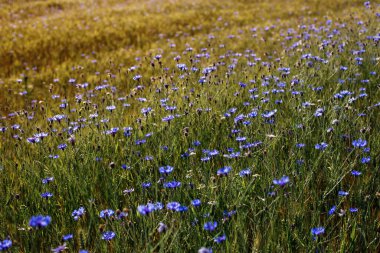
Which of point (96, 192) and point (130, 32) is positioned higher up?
point (130, 32)

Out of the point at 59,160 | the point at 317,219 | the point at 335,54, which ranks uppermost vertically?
the point at 335,54

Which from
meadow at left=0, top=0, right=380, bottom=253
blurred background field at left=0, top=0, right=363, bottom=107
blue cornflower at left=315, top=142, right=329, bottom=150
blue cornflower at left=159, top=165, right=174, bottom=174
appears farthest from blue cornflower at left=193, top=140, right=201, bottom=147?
blurred background field at left=0, top=0, right=363, bottom=107

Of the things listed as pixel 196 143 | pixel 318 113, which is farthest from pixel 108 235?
pixel 318 113

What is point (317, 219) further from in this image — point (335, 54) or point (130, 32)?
point (130, 32)

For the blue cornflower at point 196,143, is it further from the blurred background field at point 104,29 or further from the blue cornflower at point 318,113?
the blurred background field at point 104,29

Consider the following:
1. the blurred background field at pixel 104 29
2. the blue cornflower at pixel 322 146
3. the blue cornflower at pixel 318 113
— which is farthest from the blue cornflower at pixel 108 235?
the blurred background field at pixel 104 29

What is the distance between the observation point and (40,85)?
20.6 ft

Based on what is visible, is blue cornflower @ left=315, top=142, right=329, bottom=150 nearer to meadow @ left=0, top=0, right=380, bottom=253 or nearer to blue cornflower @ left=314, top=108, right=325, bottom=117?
meadow @ left=0, top=0, right=380, bottom=253

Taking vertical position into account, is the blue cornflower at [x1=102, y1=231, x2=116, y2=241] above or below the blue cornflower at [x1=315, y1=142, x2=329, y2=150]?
below

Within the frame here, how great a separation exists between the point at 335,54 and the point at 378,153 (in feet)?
7.70

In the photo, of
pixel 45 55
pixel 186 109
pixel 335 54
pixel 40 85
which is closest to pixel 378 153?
pixel 186 109

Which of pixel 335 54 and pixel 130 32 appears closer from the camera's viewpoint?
Answer: pixel 335 54

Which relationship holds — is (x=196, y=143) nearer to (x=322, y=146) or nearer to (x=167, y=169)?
(x=167, y=169)

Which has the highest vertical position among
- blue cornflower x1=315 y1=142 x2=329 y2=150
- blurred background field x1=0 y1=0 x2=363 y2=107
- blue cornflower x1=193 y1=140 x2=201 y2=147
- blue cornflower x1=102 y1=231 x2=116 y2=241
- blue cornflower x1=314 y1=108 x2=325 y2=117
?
blurred background field x1=0 y1=0 x2=363 y2=107
